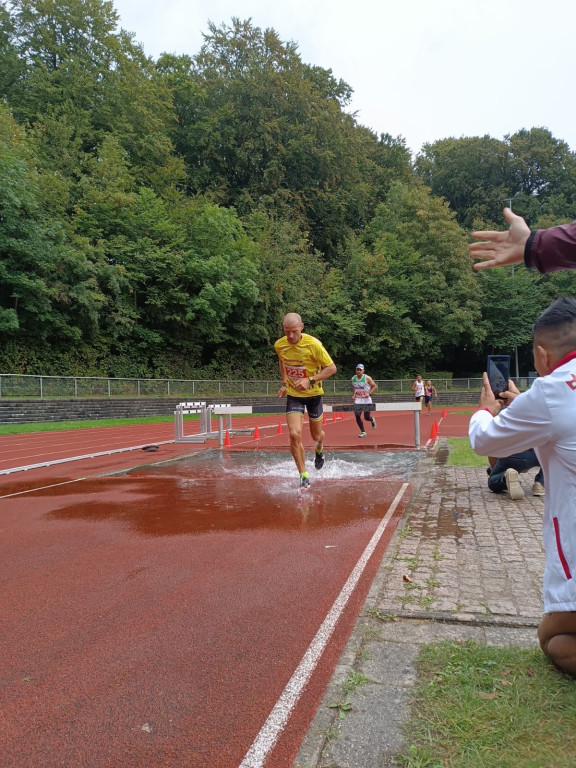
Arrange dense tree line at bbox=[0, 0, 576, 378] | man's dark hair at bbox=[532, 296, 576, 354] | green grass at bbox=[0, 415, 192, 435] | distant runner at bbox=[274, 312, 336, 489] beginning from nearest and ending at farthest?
man's dark hair at bbox=[532, 296, 576, 354] → distant runner at bbox=[274, 312, 336, 489] → green grass at bbox=[0, 415, 192, 435] → dense tree line at bbox=[0, 0, 576, 378]

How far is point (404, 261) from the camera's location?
147 feet

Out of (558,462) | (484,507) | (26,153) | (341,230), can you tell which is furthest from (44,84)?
(558,462)

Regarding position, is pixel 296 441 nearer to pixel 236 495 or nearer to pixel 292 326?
pixel 236 495

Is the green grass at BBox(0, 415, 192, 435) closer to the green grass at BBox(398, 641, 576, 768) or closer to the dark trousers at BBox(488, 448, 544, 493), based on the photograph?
the dark trousers at BBox(488, 448, 544, 493)

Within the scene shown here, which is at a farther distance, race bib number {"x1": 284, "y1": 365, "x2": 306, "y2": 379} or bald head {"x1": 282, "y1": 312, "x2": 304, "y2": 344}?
race bib number {"x1": 284, "y1": 365, "x2": 306, "y2": 379}

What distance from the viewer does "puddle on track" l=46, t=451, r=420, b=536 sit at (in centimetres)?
609

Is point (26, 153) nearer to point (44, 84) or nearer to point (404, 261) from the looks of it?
point (44, 84)

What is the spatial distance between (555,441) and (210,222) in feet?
111

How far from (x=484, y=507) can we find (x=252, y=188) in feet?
136

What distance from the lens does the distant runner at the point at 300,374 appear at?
774 centimetres

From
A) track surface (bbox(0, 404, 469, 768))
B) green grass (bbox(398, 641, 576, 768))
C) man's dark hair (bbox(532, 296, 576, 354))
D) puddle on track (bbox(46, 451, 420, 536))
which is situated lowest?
puddle on track (bbox(46, 451, 420, 536))

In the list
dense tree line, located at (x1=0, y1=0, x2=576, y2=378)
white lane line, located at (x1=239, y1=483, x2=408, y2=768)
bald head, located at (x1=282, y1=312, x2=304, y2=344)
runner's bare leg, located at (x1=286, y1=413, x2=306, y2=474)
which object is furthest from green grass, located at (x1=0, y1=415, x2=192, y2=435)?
white lane line, located at (x1=239, y1=483, x2=408, y2=768)

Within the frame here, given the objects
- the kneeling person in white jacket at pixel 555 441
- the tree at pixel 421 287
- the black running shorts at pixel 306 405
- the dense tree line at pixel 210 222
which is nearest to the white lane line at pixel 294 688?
the kneeling person in white jacket at pixel 555 441

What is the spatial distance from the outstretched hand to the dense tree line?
2621 cm
